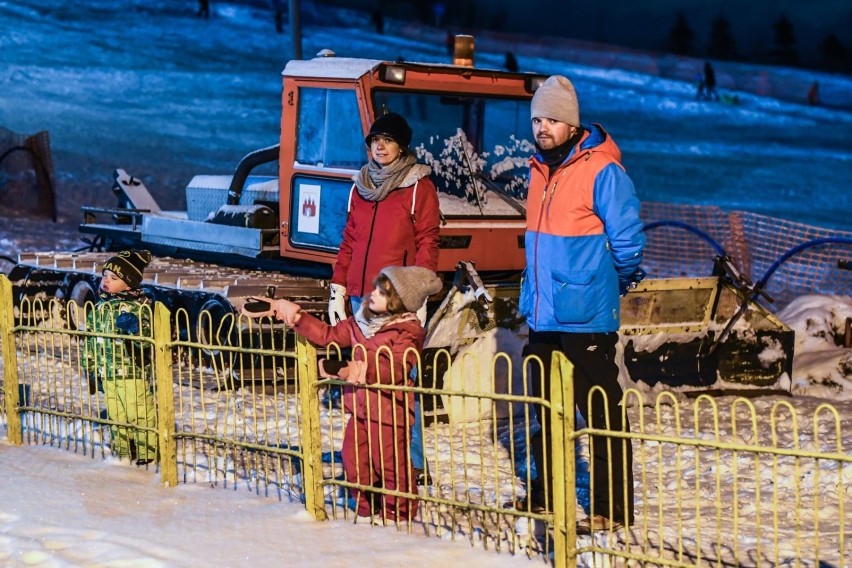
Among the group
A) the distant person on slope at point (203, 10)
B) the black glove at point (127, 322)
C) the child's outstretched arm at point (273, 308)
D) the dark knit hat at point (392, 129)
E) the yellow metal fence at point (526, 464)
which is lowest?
the yellow metal fence at point (526, 464)

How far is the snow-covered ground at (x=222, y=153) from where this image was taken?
5664 millimetres

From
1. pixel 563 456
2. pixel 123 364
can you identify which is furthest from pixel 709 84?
pixel 563 456

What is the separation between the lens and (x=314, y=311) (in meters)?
9.48

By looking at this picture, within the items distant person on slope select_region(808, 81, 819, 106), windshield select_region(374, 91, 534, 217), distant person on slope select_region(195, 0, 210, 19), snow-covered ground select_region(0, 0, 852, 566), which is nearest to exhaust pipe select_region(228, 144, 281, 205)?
windshield select_region(374, 91, 534, 217)

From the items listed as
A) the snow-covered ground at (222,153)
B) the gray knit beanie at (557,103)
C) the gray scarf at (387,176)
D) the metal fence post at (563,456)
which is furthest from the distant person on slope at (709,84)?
the metal fence post at (563,456)

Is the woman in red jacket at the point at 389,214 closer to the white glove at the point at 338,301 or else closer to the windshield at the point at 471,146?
the white glove at the point at 338,301

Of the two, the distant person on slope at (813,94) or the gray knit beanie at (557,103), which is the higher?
the distant person on slope at (813,94)

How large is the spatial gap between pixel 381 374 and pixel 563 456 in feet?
4.03

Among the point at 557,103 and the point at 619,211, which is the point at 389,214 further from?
the point at 619,211

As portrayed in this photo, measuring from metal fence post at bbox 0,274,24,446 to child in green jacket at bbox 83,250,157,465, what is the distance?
58cm

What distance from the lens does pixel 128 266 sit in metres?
7.42

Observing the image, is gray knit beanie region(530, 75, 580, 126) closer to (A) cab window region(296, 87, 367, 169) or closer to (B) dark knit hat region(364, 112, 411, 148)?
(B) dark knit hat region(364, 112, 411, 148)

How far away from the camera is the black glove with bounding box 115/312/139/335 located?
23.7 ft

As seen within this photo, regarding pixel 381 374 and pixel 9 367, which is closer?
pixel 381 374
